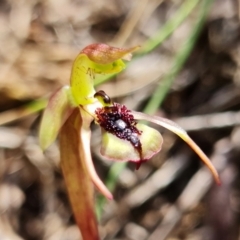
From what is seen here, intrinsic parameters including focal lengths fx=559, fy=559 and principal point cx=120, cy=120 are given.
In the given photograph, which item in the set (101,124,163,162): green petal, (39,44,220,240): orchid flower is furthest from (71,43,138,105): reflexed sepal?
(101,124,163,162): green petal

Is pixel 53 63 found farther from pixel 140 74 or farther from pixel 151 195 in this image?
pixel 151 195

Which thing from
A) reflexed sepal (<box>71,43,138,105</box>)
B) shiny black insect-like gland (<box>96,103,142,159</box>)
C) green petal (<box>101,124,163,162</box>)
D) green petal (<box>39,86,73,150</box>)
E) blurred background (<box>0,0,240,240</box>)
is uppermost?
blurred background (<box>0,0,240,240</box>)

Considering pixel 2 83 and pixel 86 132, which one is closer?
pixel 86 132

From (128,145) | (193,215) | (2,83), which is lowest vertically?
(128,145)

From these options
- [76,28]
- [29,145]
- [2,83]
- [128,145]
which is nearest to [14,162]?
[29,145]

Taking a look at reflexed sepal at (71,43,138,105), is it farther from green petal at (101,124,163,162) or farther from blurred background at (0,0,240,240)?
blurred background at (0,0,240,240)

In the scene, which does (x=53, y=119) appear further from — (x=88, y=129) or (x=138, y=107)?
(x=138, y=107)

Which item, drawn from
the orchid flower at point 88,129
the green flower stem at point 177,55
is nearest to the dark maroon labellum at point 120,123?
the orchid flower at point 88,129
